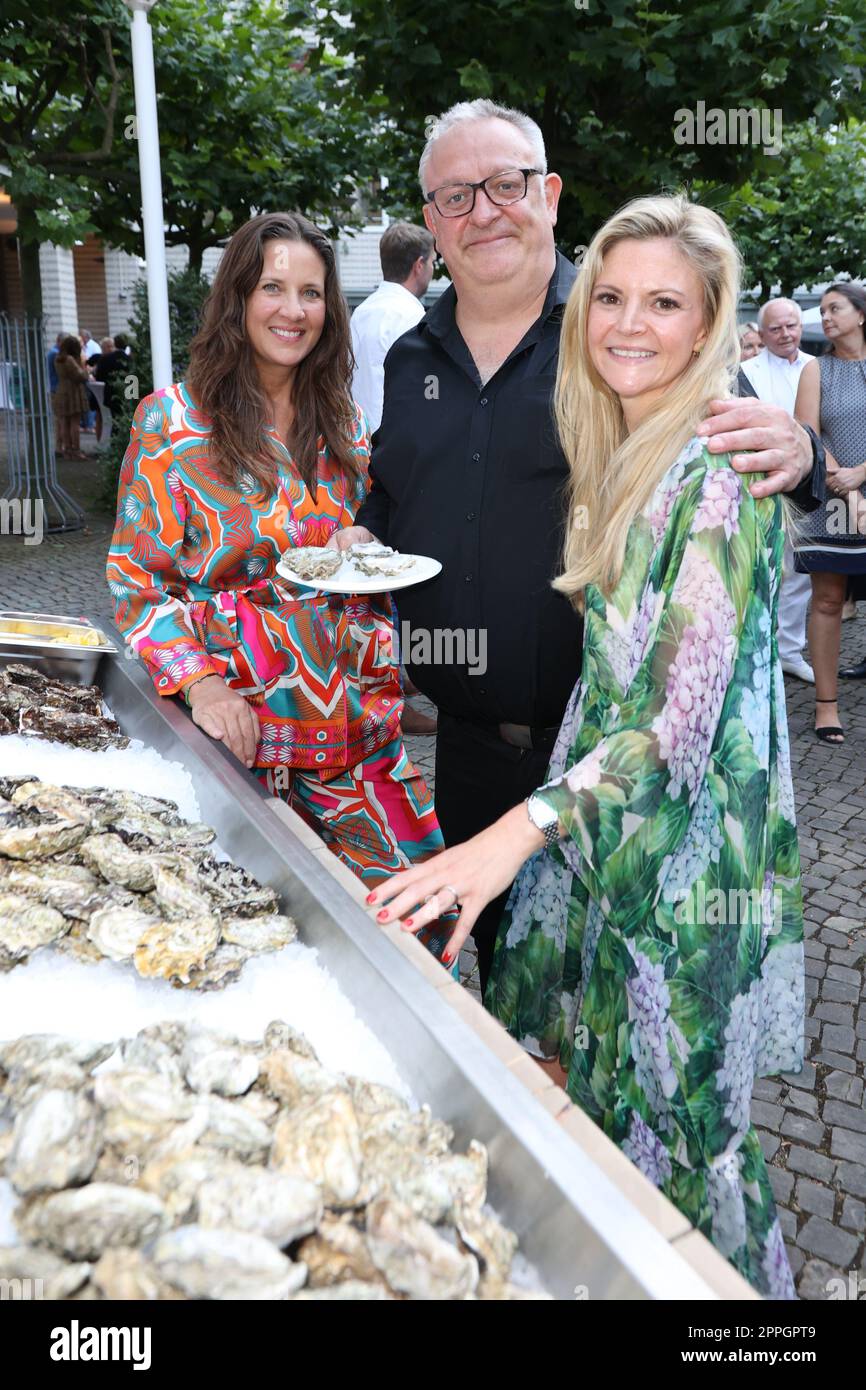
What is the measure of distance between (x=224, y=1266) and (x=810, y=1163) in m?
2.35

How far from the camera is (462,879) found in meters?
1.53

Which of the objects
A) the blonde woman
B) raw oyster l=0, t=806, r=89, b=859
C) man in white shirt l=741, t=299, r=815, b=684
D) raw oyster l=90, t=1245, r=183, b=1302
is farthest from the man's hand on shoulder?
man in white shirt l=741, t=299, r=815, b=684

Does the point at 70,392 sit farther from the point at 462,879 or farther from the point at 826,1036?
the point at 462,879

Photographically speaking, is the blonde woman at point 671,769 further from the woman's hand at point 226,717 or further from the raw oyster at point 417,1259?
the woman's hand at point 226,717

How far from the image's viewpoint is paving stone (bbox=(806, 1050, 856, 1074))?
10.5 feet

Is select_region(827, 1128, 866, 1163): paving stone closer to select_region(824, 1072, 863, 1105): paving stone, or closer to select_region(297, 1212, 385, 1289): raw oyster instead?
select_region(824, 1072, 863, 1105): paving stone

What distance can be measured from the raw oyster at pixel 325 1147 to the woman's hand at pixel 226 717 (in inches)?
47.5

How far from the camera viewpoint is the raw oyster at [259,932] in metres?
Answer: 1.49

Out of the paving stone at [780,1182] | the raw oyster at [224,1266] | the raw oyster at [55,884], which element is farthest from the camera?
the paving stone at [780,1182]

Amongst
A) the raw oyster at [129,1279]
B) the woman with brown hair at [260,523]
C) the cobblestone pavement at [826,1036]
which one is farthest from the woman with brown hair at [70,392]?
the raw oyster at [129,1279]

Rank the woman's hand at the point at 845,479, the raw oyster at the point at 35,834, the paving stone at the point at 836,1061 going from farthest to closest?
the woman's hand at the point at 845,479 < the paving stone at the point at 836,1061 < the raw oyster at the point at 35,834

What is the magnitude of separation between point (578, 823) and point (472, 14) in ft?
25.9

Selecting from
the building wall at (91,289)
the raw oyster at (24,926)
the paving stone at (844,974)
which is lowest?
the paving stone at (844,974)

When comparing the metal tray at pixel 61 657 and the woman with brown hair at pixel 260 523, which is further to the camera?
the metal tray at pixel 61 657
